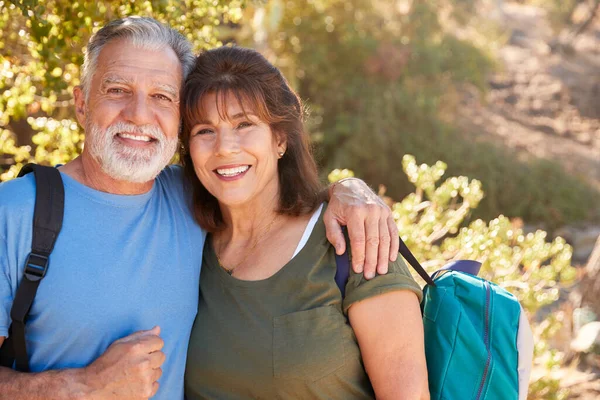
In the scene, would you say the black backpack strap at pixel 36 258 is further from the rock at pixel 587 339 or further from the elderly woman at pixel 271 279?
the rock at pixel 587 339

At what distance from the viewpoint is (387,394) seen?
221cm

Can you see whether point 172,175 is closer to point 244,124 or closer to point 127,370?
point 244,124

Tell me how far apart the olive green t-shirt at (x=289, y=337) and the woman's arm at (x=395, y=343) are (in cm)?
5

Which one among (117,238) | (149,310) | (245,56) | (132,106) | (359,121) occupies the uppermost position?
(245,56)

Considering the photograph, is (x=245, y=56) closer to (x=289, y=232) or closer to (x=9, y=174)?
(x=289, y=232)

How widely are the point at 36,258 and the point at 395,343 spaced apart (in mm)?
1200

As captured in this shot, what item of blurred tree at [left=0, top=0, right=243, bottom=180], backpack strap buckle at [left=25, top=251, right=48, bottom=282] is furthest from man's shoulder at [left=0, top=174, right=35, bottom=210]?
blurred tree at [left=0, top=0, right=243, bottom=180]

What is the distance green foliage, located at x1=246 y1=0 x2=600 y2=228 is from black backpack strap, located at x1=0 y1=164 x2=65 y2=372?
8.19 m

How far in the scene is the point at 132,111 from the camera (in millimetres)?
2525

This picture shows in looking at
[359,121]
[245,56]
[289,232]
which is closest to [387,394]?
[289,232]

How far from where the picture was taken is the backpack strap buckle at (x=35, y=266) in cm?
215

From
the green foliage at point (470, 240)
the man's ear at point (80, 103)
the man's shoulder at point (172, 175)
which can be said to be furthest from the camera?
the green foliage at point (470, 240)

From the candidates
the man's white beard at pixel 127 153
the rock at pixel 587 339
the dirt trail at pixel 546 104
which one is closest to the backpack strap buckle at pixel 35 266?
the man's white beard at pixel 127 153

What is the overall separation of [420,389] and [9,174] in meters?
2.65
